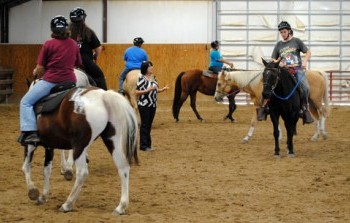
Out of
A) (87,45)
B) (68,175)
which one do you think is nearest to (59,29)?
(68,175)

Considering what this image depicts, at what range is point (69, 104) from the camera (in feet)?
27.0

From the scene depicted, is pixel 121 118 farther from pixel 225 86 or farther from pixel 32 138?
pixel 225 86

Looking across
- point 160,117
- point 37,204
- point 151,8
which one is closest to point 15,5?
point 151,8

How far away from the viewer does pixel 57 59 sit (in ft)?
28.4

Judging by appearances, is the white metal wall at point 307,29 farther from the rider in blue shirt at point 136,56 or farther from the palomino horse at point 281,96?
the palomino horse at point 281,96

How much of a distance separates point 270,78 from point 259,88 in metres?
3.37

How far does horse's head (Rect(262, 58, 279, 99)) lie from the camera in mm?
12695

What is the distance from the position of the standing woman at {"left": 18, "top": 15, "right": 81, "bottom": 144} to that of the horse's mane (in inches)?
317

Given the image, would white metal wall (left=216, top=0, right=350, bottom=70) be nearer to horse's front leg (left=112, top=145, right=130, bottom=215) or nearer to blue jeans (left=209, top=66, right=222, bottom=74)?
blue jeans (left=209, top=66, right=222, bottom=74)

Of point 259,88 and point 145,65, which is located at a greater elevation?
point 145,65

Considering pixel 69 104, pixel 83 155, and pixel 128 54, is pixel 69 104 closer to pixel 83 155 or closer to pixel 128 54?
pixel 83 155

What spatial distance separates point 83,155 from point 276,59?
643 cm

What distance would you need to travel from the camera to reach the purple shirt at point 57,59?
8625 millimetres

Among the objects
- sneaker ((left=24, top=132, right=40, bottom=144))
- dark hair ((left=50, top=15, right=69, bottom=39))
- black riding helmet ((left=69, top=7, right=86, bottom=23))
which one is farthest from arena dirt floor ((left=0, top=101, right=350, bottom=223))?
black riding helmet ((left=69, top=7, right=86, bottom=23))
